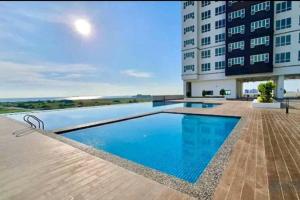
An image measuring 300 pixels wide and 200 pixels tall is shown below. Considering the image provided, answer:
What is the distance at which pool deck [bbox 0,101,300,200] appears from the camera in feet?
8.82

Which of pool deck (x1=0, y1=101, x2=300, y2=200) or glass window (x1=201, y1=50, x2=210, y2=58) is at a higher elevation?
glass window (x1=201, y1=50, x2=210, y2=58)

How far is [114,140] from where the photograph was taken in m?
7.80

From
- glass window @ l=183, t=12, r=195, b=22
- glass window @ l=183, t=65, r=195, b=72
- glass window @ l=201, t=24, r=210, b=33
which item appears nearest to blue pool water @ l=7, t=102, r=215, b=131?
glass window @ l=183, t=65, r=195, b=72

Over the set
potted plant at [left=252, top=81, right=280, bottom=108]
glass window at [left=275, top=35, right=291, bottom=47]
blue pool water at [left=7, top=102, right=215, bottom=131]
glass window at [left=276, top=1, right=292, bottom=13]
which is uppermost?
glass window at [left=276, top=1, right=292, bottom=13]

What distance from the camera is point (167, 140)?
7875 mm

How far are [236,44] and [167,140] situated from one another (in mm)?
25226

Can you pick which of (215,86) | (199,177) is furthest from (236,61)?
(199,177)

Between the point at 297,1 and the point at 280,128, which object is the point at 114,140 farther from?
the point at 297,1

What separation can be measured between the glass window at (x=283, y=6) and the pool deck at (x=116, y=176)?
88.2ft

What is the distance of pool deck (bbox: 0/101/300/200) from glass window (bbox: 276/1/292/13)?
26.9 metres

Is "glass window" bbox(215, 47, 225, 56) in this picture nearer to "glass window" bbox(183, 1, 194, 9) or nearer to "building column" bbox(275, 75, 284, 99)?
"building column" bbox(275, 75, 284, 99)

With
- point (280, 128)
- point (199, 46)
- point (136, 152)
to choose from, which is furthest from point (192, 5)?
point (136, 152)

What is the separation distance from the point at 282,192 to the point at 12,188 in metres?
4.75

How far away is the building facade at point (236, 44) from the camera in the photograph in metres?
Answer: 22.8
